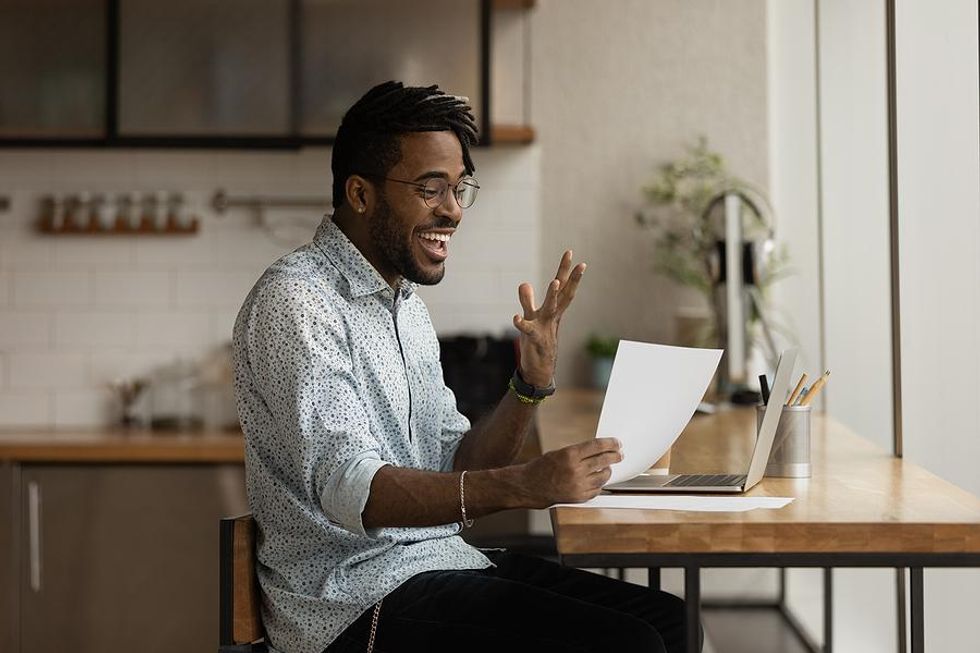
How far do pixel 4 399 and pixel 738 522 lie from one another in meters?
3.37

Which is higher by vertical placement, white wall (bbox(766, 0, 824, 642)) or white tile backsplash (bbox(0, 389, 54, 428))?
white wall (bbox(766, 0, 824, 642))

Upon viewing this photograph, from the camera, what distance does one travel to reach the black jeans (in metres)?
1.74

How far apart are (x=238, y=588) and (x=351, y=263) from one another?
1.85 feet

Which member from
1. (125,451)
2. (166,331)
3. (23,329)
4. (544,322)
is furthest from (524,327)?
(23,329)

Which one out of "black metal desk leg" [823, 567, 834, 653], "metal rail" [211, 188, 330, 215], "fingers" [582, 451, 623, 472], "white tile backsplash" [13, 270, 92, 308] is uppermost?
"metal rail" [211, 188, 330, 215]

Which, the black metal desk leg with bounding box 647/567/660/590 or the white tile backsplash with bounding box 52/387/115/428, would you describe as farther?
the white tile backsplash with bounding box 52/387/115/428

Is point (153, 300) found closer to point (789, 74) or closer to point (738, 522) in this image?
point (789, 74)

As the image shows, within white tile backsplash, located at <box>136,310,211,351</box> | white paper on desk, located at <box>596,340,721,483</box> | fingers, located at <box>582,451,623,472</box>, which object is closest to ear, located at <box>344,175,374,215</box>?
white paper on desk, located at <box>596,340,721,483</box>

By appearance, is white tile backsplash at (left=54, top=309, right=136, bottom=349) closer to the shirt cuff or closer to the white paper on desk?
the shirt cuff

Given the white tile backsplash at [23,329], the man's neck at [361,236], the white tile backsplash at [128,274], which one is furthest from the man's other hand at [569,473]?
the white tile backsplash at [23,329]

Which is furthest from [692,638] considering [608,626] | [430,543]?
[430,543]

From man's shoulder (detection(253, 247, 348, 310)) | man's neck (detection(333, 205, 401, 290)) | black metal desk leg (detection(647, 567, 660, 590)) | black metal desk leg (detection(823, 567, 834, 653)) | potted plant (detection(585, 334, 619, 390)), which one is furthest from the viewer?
potted plant (detection(585, 334, 619, 390))

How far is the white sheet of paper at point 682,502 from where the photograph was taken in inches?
70.5

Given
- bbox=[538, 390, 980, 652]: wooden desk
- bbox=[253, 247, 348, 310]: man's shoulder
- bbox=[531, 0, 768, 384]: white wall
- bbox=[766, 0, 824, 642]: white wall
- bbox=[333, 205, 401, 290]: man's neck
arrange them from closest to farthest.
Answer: bbox=[538, 390, 980, 652]: wooden desk → bbox=[253, 247, 348, 310]: man's shoulder → bbox=[333, 205, 401, 290]: man's neck → bbox=[766, 0, 824, 642]: white wall → bbox=[531, 0, 768, 384]: white wall
